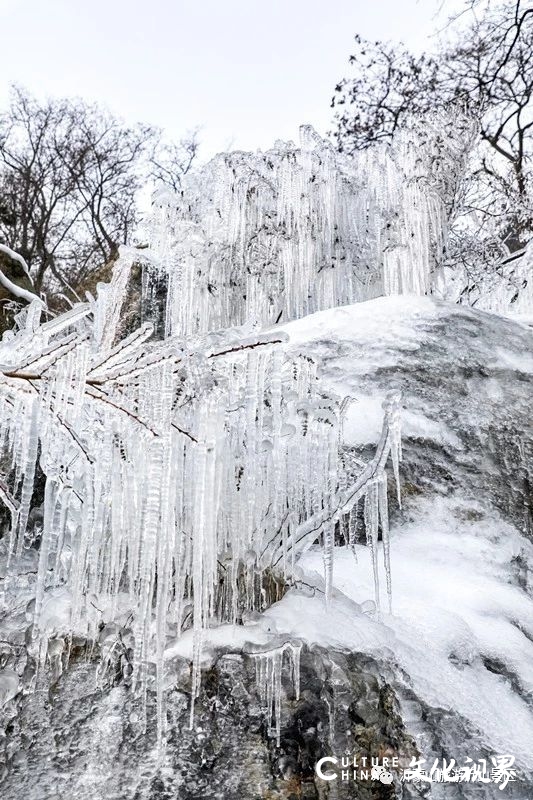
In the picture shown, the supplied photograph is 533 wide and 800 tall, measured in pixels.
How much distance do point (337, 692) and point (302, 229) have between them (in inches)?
210

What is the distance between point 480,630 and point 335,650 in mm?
716

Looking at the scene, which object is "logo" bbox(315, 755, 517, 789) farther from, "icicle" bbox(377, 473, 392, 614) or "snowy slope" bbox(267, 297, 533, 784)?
"icicle" bbox(377, 473, 392, 614)

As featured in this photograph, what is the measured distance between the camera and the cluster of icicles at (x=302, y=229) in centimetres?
638

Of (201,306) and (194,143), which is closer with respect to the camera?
(201,306)

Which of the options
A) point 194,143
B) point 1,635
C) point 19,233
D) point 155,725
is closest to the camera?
point 155,725

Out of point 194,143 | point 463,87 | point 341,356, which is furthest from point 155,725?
point 194,143

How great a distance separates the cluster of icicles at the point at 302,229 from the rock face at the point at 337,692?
12.3 ft

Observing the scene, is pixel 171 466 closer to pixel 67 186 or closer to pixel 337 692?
pixel 337 692

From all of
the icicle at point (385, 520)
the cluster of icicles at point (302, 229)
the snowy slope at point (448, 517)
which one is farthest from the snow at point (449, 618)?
the cluster of icicles at point (302, 229)

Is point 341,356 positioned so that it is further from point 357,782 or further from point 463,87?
point 463,87

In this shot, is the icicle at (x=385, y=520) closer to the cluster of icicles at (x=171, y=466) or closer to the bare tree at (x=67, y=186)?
the cluster of icicles at (x=171, y=466)

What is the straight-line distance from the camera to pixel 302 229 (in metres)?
6.46

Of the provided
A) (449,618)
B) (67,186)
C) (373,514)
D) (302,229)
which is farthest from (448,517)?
(67,186)

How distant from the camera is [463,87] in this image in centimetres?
897
